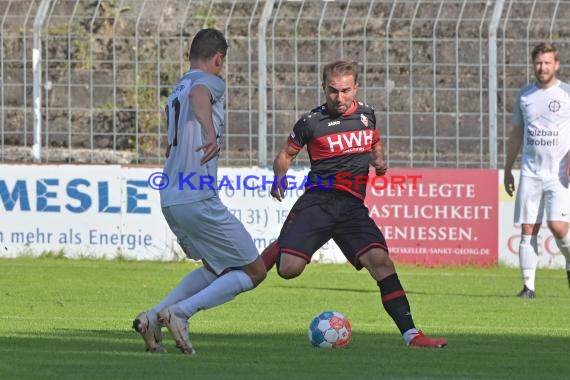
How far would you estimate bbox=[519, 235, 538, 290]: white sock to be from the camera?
1367 cm

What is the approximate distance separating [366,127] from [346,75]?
1.53 ft

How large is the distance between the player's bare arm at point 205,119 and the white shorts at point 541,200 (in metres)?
5.70

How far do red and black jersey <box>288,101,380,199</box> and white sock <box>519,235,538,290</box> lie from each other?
4.13m

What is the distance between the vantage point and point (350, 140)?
991cm

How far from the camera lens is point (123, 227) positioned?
17.7 metres

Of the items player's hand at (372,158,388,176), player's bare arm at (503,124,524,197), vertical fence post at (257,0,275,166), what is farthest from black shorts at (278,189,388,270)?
vertical fence post at (257,0,275,166)

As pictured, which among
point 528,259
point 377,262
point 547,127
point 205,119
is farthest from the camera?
point 528,259

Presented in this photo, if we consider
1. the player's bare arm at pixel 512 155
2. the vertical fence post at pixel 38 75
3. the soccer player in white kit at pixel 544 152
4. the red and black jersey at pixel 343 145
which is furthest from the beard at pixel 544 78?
the vertical fence post at pixel 38 75

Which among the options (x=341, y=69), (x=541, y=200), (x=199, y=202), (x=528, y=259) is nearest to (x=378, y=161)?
(x=341, y=69)

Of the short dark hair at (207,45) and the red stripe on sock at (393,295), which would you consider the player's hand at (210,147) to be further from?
the red stripe on sock at (393,295)

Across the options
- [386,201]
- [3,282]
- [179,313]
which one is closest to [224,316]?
[179,313]

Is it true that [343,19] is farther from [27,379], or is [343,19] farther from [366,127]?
[27,379]

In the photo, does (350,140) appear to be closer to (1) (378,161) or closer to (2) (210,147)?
(1) (378,161)

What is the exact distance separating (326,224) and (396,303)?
2.64 feet
